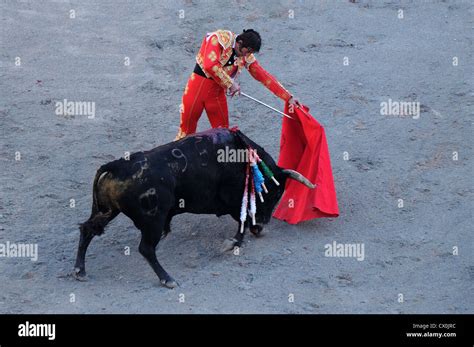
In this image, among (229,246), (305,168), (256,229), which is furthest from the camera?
(305,168)

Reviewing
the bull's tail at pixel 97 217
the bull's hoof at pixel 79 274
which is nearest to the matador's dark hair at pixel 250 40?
the bull's tail at pixel 97 217

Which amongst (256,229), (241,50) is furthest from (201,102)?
(256,229)

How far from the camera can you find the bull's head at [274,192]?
8.31 m

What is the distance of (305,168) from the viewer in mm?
8656

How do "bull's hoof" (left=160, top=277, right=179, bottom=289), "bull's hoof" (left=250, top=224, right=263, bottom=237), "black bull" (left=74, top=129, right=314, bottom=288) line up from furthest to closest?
1. "bull's hoof" (left=250, top=224, right=263, bottom=237)
2. "bull's hoof" (left=160, top=277, right=179, bottom=289)
3. "black bull" (left=74, top=129, right=314, bottom=288)

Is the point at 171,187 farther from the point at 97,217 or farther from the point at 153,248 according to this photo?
the point at 97,217

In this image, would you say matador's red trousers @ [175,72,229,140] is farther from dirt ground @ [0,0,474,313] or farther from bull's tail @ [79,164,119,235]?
bull's tail @ [79,164,119,235]

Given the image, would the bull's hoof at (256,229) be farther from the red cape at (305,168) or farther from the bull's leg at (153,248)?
the bull's leg at (153,248)

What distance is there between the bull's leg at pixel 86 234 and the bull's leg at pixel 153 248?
0.29 metres

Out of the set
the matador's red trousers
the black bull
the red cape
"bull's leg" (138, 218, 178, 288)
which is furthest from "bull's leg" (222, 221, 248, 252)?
the matador's red trousers

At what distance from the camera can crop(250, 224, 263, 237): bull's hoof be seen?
27.1 ft

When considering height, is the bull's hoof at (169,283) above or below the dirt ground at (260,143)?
Answer: below

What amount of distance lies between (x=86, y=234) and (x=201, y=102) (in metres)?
1.54

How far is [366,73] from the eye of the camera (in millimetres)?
10992
